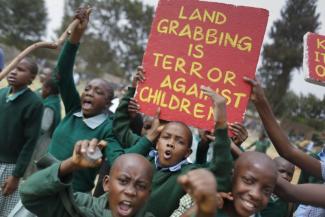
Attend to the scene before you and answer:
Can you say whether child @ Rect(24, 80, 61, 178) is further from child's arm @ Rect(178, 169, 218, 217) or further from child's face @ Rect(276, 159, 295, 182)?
child's arm @ Rect(178, 169, 218, 217)

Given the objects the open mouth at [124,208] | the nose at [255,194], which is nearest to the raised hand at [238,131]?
the nose at [255,194]

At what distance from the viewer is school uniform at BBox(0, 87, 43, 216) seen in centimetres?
389

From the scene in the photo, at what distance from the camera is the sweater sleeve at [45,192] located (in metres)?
2.01

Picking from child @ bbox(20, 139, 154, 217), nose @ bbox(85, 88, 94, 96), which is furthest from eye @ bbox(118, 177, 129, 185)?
nose @ bbox(85, 88, 94, 96)

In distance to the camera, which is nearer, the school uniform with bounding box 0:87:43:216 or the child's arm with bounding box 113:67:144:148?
the child's arm with bounding box 113:67:144:148

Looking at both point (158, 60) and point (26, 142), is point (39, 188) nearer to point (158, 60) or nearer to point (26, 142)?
point (158, 60)

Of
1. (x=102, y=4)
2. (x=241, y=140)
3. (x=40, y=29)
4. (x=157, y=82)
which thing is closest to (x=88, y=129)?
(x=157, y=82)

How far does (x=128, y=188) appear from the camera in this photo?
7.19 feet

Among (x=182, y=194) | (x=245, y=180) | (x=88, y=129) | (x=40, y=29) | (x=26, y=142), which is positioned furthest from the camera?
(x=40, y=29)

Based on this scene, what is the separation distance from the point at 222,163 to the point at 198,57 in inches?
38.5

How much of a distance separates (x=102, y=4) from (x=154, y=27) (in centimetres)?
5358

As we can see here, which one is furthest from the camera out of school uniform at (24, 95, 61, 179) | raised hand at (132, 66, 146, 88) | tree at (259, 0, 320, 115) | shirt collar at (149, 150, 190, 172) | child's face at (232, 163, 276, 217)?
tree at (259, 0, 320, 115)

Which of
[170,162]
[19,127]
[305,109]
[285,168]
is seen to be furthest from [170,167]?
[305,109]

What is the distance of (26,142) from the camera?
3.97 metres
